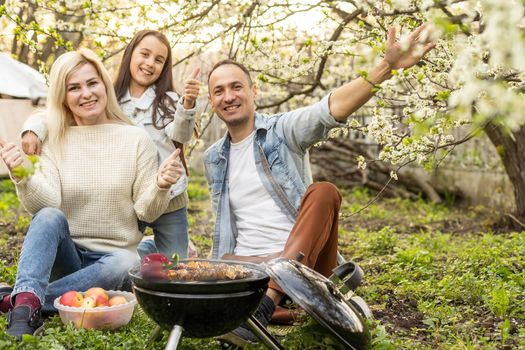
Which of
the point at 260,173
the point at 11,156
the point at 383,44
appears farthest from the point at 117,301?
the point at 383,44

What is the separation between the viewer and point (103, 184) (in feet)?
11.4

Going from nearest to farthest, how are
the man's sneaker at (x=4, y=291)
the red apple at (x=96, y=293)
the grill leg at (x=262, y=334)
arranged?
1. the grill leg at (x=262, y=334)
2. the red apple at (x=96, y=293)
3. the man's sneaker at (x=4, y=291)

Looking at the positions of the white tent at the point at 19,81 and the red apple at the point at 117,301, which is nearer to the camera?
the red apple at the point at 117,301

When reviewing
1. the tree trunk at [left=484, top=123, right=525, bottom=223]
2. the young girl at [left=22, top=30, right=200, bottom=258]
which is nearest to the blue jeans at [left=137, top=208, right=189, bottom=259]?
the young girl at [left=22, top=30, right=200, bottom=258]

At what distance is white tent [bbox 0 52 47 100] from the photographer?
27.9ft

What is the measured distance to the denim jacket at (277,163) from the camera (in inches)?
131

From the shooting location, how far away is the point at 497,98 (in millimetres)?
1493

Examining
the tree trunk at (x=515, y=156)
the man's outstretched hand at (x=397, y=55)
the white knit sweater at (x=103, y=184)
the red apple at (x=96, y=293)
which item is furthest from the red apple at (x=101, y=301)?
the tree trunk at (x=515, y=156)

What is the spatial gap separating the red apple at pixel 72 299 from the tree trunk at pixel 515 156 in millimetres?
4485

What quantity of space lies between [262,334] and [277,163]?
3.79 ft

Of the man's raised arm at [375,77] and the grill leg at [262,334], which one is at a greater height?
the man's raised arm at [375,77]

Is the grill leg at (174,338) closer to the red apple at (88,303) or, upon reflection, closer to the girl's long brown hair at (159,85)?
the red apple at (88,303)

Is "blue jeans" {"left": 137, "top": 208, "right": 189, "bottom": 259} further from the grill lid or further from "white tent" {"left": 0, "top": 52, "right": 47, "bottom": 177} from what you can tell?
"white tent" {"left": 0, "top": 52, "right": 47, "bottom": 177}

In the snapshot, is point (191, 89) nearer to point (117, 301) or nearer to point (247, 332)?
point (117, 301)
